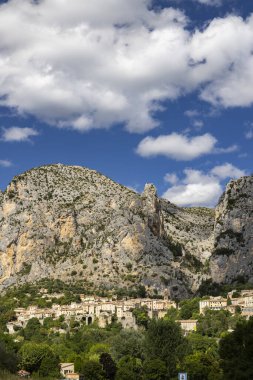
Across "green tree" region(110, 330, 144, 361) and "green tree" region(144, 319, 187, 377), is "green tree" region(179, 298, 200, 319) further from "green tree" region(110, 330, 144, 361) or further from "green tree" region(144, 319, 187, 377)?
"green tree" region(144, 319, 187, 377)

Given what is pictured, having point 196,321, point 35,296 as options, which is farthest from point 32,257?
point 196,321

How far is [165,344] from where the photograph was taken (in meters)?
73.2

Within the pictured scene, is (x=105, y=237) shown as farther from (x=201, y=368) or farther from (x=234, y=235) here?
(x=201, y=368)

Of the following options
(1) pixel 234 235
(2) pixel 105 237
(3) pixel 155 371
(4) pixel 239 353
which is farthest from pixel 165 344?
(2) pixel 105 237

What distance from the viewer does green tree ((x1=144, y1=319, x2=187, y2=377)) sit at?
7162cm

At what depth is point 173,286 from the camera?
14325cm

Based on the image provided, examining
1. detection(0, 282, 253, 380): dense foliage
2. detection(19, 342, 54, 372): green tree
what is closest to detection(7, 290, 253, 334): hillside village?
detection(0, 282, 253, 380): dense foliage

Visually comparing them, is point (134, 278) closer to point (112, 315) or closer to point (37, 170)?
point (112, 315)

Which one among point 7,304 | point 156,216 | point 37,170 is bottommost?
point 7,304

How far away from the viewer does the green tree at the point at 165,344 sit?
71625 millimetres

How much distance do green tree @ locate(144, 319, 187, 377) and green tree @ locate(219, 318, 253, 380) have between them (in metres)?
28.3

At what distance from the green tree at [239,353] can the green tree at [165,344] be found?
2827 centimetres

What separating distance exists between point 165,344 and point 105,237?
79.6 m

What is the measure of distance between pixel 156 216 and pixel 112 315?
181 ft
